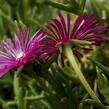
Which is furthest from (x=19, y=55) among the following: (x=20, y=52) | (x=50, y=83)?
(x=50, y=83)

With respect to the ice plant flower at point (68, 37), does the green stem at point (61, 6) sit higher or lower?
higher

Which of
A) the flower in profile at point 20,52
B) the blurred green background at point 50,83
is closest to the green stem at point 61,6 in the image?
the blurred green background at point 50,83

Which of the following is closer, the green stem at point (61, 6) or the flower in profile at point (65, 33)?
the flower in profile at point (65, 33)

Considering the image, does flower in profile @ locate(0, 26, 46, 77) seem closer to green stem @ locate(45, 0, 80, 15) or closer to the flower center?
the flower center

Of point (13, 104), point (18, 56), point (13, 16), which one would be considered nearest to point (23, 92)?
point (13, 104)

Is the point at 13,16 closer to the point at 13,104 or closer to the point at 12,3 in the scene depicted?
the point at 12,3

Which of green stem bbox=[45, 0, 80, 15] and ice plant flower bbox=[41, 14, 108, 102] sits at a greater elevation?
green stem bbox=[45, 0, 80, 15]

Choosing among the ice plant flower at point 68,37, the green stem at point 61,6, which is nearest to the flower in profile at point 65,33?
the ice plant flower at point 68,37

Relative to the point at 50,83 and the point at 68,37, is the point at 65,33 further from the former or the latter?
the point at 50,83

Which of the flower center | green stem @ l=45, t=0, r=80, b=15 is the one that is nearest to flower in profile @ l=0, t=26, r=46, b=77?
the flower center

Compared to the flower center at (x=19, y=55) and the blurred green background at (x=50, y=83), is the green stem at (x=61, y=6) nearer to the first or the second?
the blurred green background at (x=50, y=83)
